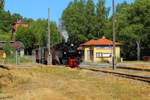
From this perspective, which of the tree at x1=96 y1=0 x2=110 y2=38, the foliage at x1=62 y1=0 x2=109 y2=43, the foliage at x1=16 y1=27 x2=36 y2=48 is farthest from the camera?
the foliage at x1=16 y1=27 x2=36 y2=48

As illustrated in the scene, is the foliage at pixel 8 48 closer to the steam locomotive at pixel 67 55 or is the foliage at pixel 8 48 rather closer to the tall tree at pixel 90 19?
the steam locomotive at pixel 67 55

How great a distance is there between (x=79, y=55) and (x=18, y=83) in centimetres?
1656

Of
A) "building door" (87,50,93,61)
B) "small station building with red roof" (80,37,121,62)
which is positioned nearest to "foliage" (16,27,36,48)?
"building door" (87,50,93,61)

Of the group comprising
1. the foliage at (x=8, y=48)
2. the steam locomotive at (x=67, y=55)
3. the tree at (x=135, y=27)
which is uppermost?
the tree at (x=135, y=27)

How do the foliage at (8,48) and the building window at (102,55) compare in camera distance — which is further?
the foliage at (8,48)

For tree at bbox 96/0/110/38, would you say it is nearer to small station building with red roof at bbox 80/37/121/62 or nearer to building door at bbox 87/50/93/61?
building door at bbox 87/50/93/61

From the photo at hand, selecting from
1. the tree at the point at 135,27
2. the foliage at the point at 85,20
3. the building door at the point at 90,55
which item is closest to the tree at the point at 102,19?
the foliage at the point at 85,20

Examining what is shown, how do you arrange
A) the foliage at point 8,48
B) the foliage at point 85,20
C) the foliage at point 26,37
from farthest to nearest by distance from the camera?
the foliage at point 26,37 → the foliage at point 85,20 → the foliage at point 8,48

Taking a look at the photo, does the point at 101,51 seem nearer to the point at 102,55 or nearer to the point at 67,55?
the point at 102,55

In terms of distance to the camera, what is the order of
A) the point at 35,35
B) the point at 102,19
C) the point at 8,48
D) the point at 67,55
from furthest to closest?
1. the point at 35,35
2. the point at 102,19
3. the point at 8,48
4. the point at 67,55

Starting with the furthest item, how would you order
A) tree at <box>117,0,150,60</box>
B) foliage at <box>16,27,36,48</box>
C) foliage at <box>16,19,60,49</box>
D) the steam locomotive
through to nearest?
foliage at <box>16,27,36,48</box> < foliage at <box>16,19,60,49</box> < tree at <box>117,0,150,60</box> < the steam locomotive

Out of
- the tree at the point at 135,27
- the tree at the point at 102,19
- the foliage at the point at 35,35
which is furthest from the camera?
the foliage at the point at 35,35

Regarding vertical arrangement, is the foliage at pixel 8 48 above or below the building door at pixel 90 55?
above

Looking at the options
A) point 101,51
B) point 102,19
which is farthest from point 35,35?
point 101,51
